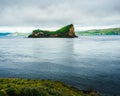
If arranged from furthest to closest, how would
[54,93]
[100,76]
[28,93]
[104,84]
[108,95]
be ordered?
[100,76] < [104,84] < [108,95] < [54,93] < [28,93]

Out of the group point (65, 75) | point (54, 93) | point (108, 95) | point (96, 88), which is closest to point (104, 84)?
point (96, 88)

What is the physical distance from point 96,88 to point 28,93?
16797mm

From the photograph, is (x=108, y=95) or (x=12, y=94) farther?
(x=108, y=95)

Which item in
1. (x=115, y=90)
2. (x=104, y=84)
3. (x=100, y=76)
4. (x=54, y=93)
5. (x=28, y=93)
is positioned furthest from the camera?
(x=100, y=76)

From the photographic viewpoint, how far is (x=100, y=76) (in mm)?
42156

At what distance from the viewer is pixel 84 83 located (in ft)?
120

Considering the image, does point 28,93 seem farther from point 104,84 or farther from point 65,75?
point 65,75

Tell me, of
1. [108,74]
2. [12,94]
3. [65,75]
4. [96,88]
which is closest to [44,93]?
[12,94]

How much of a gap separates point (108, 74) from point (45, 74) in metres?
13.2

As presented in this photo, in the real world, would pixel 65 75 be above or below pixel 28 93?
below

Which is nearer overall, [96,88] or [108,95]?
[108,95]

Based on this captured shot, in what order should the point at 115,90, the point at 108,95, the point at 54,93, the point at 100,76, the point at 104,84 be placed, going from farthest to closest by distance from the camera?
1. the point at 100,76
2. the point at 104,84
3. the point at 115,90
4. the point at 108,95
5. the point at 54,93

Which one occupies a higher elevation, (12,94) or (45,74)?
(12,94)

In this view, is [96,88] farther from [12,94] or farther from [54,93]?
[12,94]
